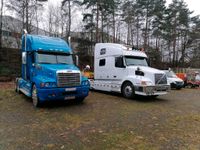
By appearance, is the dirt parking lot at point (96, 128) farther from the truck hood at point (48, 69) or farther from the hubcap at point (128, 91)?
the hubcap at point (128, 91)

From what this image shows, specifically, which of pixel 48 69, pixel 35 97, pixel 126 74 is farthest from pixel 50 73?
pixel 126 74

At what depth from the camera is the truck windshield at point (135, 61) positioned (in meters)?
9.97

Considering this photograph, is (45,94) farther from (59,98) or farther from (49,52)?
(49,52)

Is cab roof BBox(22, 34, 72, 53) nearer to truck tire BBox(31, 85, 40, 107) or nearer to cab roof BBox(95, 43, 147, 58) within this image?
truck tire BBox(31, 85, 40, 107)

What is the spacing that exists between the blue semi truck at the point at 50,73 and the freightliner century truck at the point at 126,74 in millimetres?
2758

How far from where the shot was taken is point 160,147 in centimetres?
384

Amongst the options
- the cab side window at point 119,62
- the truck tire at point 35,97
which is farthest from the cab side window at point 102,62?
the truck tire at point 35,97

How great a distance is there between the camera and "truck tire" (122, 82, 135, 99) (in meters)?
9.31

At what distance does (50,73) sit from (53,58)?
123 centimetres

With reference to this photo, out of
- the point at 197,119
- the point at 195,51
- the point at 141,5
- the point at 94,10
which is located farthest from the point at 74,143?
the point at 195,51

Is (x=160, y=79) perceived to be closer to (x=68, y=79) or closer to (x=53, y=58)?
(x=68, y=79)

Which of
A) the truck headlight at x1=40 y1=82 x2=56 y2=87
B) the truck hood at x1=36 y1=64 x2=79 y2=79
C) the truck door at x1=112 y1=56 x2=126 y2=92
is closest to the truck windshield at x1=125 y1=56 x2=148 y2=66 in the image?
the truck door at x1=112 y1=56 x2=126 y2=92

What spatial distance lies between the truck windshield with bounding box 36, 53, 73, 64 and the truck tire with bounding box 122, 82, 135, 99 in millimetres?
3298

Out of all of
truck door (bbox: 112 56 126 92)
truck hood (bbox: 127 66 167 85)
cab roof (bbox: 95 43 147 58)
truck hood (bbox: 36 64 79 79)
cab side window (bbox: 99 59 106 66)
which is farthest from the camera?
cab side window (bbox: 99 59 106 66)
